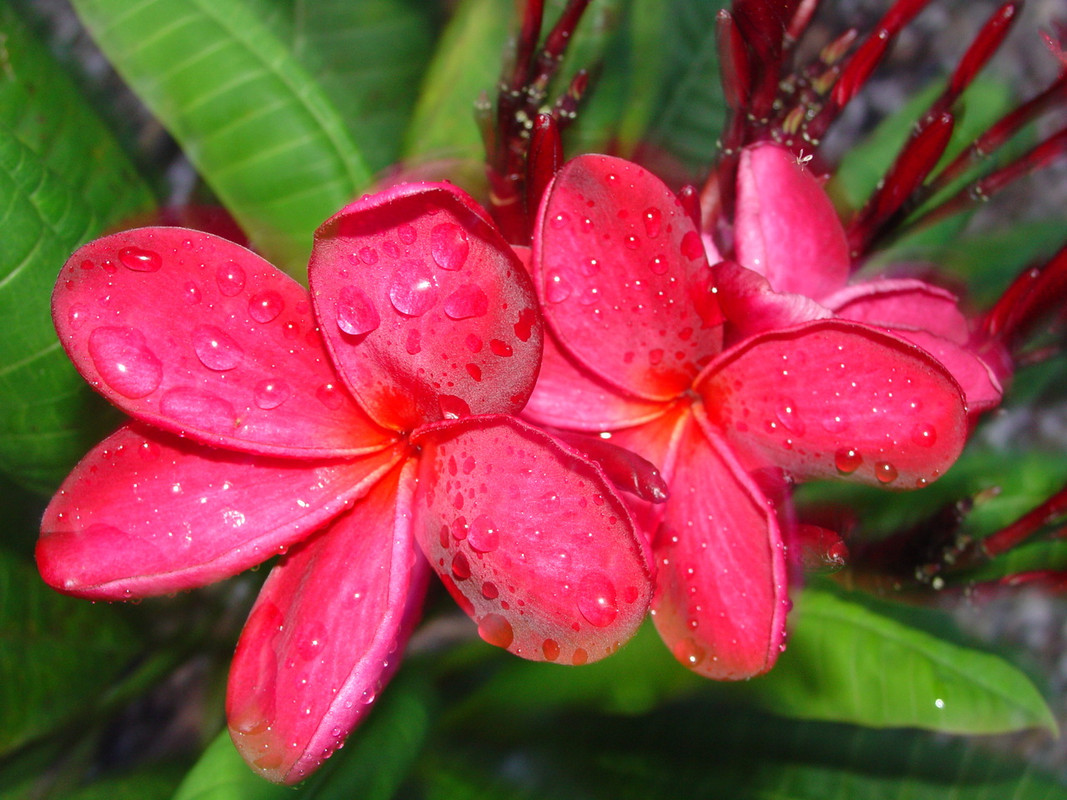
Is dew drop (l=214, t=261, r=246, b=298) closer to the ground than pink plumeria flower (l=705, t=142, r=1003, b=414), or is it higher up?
closer to the ground

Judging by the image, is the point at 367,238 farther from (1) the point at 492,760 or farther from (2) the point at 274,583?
(1) the point at 492,760

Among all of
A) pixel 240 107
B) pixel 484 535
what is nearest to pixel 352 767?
pixel 484 535

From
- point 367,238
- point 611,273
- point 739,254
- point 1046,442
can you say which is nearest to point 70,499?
point 367,238

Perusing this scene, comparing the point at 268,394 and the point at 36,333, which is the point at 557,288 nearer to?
the point at 268,394

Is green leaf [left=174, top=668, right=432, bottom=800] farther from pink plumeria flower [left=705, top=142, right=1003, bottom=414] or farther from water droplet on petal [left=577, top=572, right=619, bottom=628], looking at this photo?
pink plumeria flower [left=705, top=142, right=1003, bottom=414]

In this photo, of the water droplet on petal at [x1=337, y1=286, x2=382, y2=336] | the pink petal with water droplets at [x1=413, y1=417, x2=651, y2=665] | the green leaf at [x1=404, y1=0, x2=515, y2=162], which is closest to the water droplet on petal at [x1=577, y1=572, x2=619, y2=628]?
the pink petal with water droplets at [x1=413, y1=417, x2=651, y2=665]

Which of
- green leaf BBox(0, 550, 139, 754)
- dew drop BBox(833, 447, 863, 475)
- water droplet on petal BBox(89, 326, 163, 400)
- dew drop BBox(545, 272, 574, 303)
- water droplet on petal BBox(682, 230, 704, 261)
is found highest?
water droplet on petal BBox(682, 230, 704, 261)

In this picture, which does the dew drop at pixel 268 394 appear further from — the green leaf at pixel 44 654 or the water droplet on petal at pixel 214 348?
the green leaf at pixel 44 654
